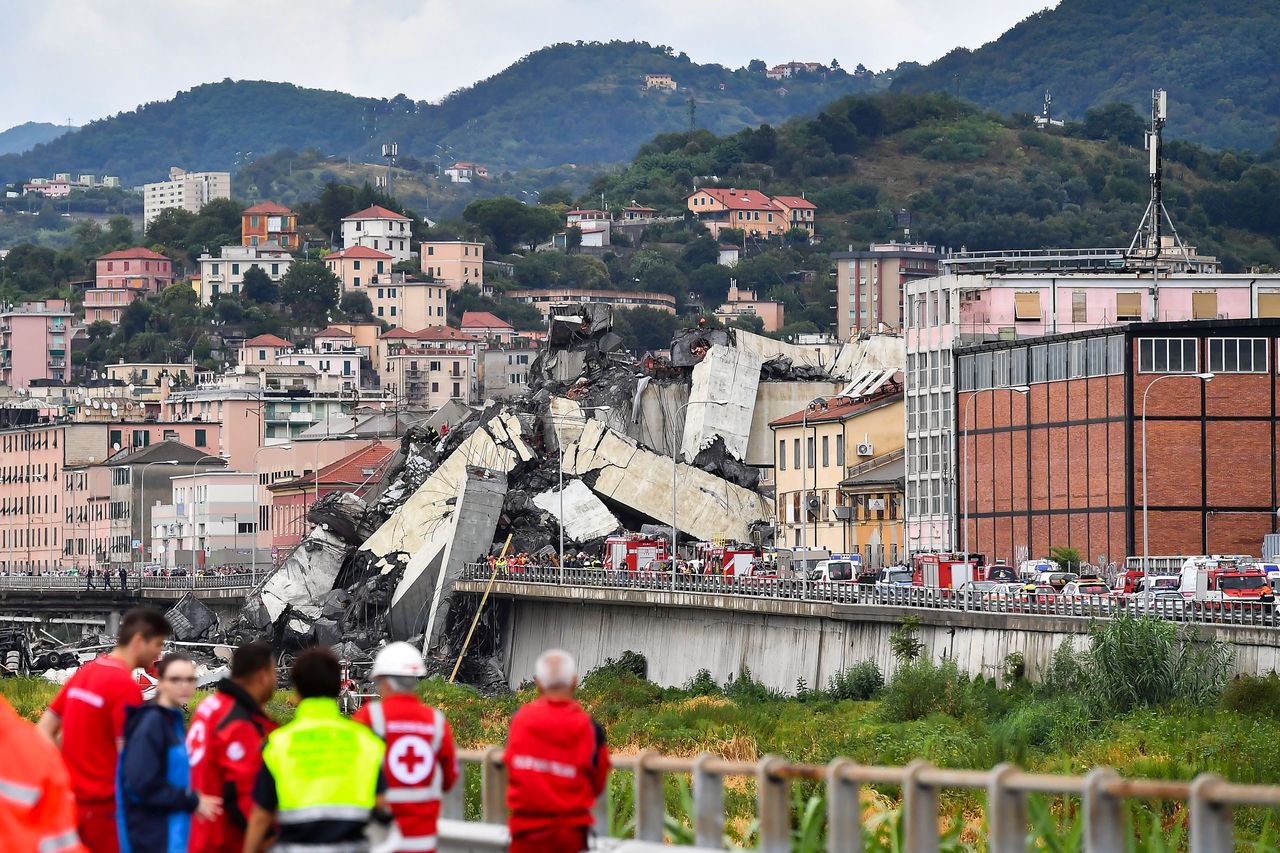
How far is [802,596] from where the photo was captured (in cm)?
7175

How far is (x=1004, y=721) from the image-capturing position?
2211 inches

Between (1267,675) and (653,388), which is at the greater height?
(653,388)

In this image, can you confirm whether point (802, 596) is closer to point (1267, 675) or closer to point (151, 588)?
point (1267, 675)

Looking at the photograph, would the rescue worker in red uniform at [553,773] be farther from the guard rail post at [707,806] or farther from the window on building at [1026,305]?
the window on building at [1026,305]

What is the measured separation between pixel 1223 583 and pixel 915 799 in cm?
4658

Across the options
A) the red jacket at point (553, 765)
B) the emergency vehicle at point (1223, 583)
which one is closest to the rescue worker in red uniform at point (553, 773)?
the red jacket at point (553, 765)

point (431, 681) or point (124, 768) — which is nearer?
point (124, 768)

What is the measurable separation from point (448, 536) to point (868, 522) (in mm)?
17535

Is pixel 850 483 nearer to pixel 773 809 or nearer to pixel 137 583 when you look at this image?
pixel 137 583

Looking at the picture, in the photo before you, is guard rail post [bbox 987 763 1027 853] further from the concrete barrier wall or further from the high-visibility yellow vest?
the concrete barrier wall

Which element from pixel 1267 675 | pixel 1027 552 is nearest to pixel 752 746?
pixel 1267 675

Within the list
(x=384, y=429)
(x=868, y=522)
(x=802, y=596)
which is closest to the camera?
(x=802, y=596)

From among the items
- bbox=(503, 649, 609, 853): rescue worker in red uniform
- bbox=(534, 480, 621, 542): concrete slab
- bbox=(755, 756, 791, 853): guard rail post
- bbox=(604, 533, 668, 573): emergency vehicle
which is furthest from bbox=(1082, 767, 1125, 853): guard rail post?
bbox=(534, 480, 621, 542): concrete slab

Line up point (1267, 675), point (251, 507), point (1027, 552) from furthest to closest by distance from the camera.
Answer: point (251, 507) < point (1027, 552) < point (1267, 675)
